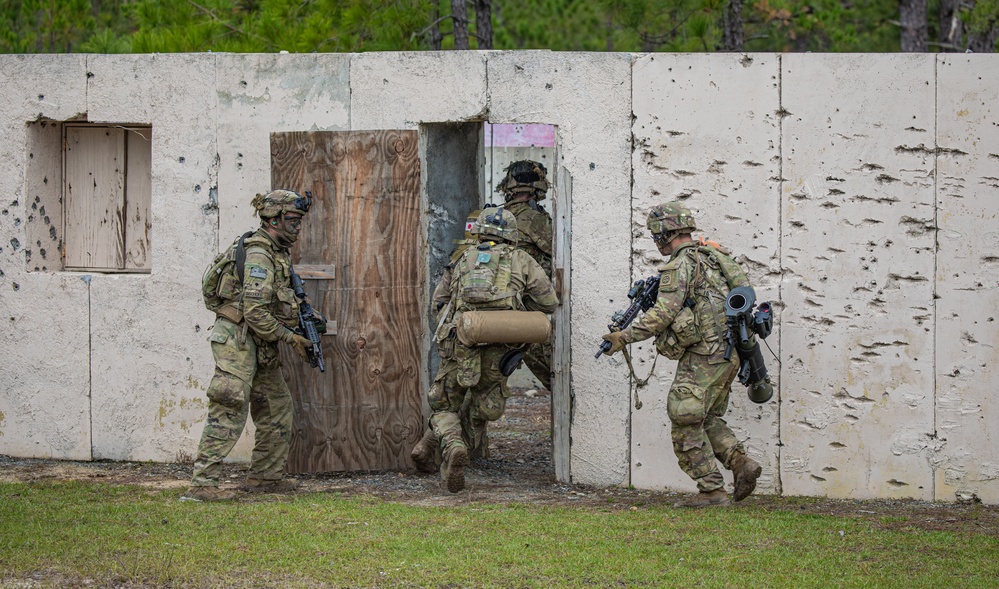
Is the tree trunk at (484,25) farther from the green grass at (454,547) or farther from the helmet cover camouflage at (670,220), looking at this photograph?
the green grass at (454,547)

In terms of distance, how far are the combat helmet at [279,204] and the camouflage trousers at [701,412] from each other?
2.59 m

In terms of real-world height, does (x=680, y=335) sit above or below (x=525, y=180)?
below

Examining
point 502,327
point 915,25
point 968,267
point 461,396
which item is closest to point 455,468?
point 461,396

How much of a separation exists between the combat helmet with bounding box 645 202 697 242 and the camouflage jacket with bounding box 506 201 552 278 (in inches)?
79.8

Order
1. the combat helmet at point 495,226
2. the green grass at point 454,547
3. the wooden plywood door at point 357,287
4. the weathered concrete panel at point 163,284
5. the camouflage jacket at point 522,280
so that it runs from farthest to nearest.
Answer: the weathered concrete panel at point 163,284
the wooden plywood door at point 357,287
the combat helmet at point 495,226
the camouflage jacket at point 522,280
the green grass at point 454,547

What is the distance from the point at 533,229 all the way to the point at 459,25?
4.15 m

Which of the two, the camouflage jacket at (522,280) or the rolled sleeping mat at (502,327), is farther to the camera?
the camouflage jacket at (522,280)

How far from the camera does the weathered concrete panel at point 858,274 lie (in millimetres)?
7242

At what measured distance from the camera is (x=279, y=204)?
7.18 metres

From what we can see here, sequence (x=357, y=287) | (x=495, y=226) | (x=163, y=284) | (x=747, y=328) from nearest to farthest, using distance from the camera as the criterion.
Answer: (x=747, y=328)
(x=495, y=226)
(x=357, y=287)
(x=163, y=284)

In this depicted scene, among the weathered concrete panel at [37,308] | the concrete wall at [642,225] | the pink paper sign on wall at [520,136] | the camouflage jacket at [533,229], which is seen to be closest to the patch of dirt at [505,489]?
the concrete wall at [642,225]

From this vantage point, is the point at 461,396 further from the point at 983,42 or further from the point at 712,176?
the point at 983,42

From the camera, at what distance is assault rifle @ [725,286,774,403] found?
6.63m

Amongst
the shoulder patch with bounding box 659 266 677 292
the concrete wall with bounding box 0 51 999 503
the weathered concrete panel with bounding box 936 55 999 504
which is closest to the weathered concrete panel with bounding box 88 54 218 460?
the concrete wall with bounding box 0 51 999 503
